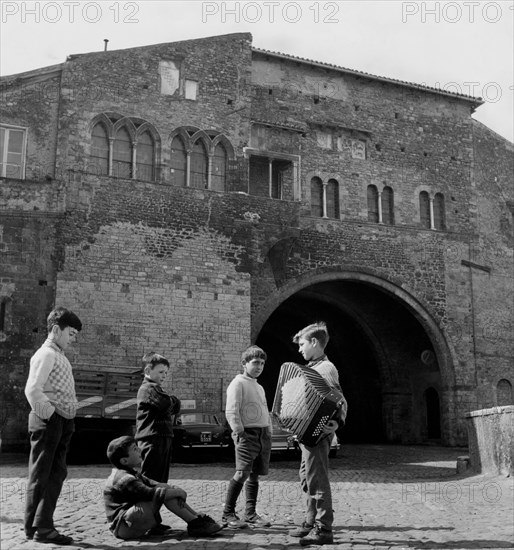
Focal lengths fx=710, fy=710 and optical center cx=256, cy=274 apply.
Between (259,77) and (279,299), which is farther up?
(259,77)

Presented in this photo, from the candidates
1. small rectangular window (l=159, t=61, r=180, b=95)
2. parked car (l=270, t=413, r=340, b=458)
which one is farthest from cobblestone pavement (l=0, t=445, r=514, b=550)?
small rectangular window (l=159, t=61, r=180, b=95)

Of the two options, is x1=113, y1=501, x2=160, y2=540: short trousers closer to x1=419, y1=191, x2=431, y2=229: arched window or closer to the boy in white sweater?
the boy in white sweater

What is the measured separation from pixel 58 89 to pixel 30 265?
4806mm

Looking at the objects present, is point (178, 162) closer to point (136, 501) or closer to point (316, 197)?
point (316, 197)

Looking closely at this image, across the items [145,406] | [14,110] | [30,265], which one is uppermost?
[14,110]

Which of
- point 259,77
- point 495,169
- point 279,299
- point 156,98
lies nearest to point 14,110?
point 156,98

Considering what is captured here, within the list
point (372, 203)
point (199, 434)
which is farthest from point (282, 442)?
point (372, 203)

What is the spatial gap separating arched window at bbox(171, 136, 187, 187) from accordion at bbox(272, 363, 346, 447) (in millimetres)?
13970

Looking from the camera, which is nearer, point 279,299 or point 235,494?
point 235,494

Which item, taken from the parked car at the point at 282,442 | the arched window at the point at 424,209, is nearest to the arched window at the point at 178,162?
the parked car at the point at 282,442

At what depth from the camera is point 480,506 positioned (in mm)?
7906

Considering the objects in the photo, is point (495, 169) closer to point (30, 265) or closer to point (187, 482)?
point (30, 265)

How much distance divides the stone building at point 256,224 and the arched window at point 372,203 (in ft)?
0.23

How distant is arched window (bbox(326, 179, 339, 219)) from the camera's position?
22.3 metres
